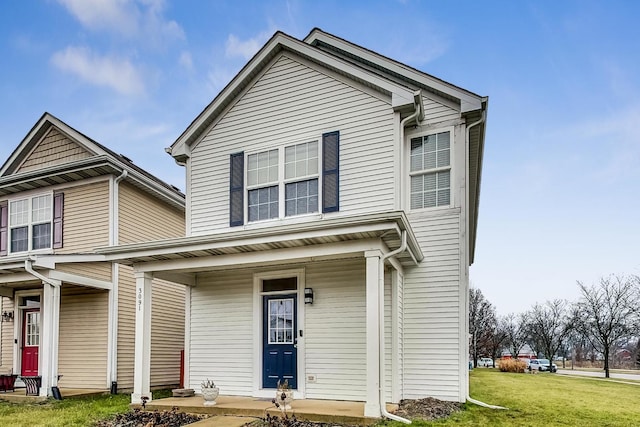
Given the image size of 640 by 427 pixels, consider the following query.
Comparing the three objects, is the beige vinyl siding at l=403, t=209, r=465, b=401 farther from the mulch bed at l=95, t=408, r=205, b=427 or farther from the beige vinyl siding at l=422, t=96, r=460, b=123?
the mulch bed at l=95, t=408, r=205, b=427

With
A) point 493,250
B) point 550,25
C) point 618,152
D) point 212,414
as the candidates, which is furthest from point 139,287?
point 493,250

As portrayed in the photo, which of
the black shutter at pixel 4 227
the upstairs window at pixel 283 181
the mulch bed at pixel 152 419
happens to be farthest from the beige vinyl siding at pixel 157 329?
the upstairs window at pixel 283 181

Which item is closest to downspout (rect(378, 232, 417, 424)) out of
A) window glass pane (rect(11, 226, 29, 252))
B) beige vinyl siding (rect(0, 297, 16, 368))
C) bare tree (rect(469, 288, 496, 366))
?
window glass pane (rect(11, 226, 29, 252))

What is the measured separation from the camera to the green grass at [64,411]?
7.86 meters

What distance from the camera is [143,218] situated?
13320 mm

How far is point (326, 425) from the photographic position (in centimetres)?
700

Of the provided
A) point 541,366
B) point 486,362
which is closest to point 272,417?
point 541,366

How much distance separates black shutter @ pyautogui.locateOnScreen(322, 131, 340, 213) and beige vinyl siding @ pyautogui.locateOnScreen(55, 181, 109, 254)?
6.00 metres

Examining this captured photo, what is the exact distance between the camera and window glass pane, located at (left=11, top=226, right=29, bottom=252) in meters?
13.2

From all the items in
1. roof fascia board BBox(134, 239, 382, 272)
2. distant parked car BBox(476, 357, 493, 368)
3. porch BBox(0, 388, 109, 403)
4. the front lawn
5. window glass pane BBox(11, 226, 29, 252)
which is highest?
window glass pane BBox(11, 226, 29, 252)

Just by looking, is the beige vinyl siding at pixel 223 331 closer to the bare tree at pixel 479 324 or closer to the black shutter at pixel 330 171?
the black shutter at pixel 330 171

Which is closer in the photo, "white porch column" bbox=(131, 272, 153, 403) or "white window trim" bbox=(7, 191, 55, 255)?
"white porch column" bbox=(131, 272, 153, 403)

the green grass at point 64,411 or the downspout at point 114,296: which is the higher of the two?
the downspout at point 114,296

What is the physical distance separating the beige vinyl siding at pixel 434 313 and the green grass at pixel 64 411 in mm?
5159
